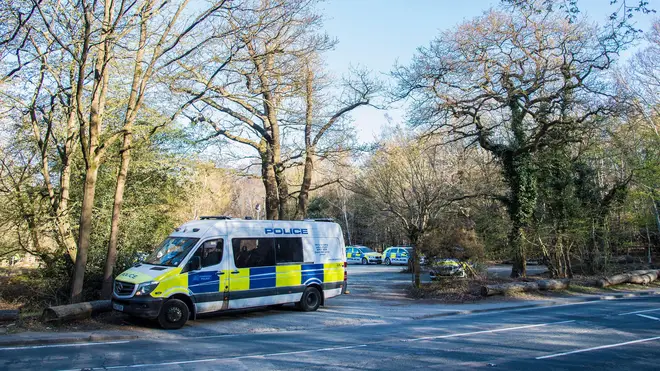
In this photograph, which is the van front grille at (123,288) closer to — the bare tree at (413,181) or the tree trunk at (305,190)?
the tree trunk at (305,190)

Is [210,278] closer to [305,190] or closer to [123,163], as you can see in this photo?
[123,163]

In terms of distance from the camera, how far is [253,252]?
506 inches

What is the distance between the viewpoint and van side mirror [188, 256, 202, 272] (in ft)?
37.8

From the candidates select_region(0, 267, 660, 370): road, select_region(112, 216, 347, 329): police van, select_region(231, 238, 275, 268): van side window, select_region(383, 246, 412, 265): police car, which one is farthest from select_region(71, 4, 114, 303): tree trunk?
select_region(383, 246, 412, 265): police car

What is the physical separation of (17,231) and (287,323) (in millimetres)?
8716

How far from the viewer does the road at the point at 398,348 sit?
7.36 metres

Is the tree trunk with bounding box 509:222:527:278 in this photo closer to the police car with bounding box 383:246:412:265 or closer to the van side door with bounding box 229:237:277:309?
the van side door with bounding box 229:237:277:309

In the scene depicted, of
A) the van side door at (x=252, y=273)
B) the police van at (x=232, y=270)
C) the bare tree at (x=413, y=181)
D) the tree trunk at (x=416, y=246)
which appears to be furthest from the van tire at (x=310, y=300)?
the bare tree at (x=413, y=181)

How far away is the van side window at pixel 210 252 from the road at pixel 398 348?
1626 mm

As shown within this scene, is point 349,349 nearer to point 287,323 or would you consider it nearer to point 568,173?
point 287,323

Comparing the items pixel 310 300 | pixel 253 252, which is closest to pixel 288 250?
pixel 253 252

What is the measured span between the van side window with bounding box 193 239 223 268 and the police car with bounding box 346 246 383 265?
103ft

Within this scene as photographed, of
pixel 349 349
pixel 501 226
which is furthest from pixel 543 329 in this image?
pixel 501 226

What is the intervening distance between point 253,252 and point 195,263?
5.73 ft
